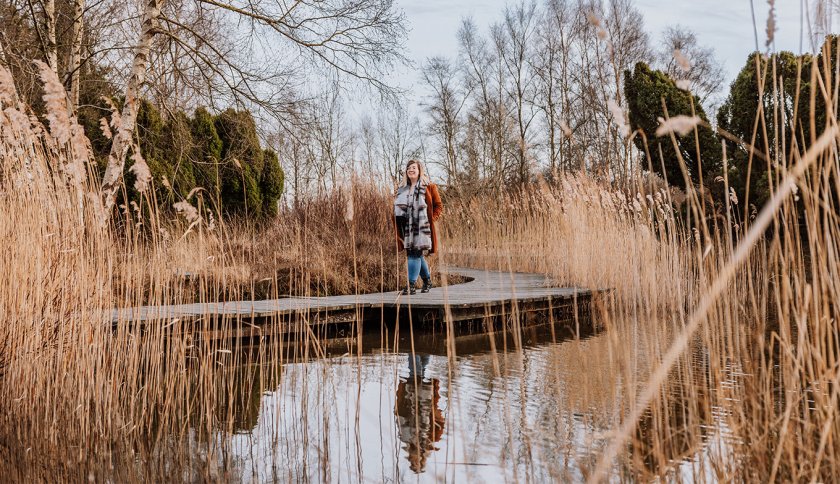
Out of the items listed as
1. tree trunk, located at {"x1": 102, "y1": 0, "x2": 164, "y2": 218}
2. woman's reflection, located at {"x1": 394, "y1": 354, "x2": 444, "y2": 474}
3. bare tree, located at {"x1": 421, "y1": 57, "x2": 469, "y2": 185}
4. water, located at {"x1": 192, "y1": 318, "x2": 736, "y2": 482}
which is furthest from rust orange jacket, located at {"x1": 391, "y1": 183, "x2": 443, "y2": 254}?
bare tree, located at {"x1": 421, "y1": 57, "x2": 469, "y2": 185}

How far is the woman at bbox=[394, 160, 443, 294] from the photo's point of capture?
22.0 ft

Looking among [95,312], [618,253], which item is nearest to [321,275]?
[618,253]

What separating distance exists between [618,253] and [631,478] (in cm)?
541

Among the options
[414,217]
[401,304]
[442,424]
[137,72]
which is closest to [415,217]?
[414,217]

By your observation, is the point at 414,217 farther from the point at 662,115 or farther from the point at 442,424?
the point at 662,115

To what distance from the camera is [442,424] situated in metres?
3.39

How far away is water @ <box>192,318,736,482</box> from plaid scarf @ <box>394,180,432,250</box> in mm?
1816

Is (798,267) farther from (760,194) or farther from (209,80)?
(760,194)

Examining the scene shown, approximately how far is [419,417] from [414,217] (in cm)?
343

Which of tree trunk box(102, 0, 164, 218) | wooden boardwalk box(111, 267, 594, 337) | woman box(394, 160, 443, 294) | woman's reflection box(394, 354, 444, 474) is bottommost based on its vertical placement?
woman's reflection box(394, 354, 444, 474)

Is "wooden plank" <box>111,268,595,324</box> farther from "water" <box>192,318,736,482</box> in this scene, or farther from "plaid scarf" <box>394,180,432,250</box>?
"water" <box>192,318,736,482</box>

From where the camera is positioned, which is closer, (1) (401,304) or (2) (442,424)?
(2) (442,424)

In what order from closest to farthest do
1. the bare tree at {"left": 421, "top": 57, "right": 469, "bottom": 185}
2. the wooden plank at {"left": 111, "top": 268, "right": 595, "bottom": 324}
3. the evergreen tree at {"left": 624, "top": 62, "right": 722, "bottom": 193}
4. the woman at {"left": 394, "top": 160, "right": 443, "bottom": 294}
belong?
the wooden plank at {"left": 111, "top": 268, "right": 595, "bottom": 324}, the woman at {"left": 394, "top": 160, "right": 443, "bottom": 294}, the evergreen tree at {"left": 624, "top": 62, "right": 722, "bottom": 193}, the bare tree at {"left": 421, "top": 57, "right": 469, "bottom": 185}

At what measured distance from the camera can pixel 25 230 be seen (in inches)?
118
